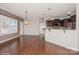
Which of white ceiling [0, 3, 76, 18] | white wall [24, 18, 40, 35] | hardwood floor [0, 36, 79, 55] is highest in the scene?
white ceiling [0, 3, 76, 18]

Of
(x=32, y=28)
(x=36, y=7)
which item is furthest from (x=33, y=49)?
(x=32, y=28)

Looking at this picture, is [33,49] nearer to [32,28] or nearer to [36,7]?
[36,7]

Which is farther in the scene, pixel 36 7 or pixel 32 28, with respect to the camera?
pixel 32 28

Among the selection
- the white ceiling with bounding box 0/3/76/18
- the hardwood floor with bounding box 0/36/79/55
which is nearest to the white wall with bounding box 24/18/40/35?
the white ceiling with bounding box 0/3/76/18

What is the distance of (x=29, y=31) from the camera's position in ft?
53.0

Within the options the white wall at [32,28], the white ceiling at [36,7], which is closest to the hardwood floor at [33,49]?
the white ceiling at [36,7]

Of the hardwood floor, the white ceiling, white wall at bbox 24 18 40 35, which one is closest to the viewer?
the hardwood floor

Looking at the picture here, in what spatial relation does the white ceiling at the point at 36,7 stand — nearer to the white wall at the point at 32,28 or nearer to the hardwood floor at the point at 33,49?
the hardwood floor at the point at 33,49

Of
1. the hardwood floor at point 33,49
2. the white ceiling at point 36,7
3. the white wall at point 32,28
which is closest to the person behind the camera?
the hardwood floor at point 33,49

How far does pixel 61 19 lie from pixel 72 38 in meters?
7.91

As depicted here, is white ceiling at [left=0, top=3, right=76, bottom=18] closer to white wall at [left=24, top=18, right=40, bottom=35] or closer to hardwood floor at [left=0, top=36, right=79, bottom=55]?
hardwood floor at [left=0, top=36, right=79, bottom=55]

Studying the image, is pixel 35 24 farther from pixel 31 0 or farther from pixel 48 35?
pixel 31 0

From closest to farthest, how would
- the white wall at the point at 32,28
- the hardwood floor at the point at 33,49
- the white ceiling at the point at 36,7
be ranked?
the hardwood floor at the point at 33,49 < the white ceiling at the point at 36,7 < the white wall at the point at 32,28
